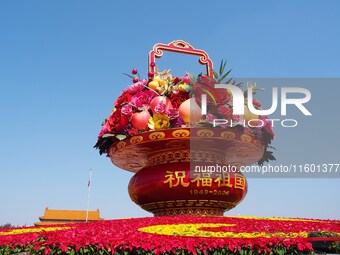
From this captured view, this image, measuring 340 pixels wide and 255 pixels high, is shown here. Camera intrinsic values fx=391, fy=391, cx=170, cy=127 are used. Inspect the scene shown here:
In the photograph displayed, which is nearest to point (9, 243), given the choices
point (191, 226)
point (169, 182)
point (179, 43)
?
point (191, 226)

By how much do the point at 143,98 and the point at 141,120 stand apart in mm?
702

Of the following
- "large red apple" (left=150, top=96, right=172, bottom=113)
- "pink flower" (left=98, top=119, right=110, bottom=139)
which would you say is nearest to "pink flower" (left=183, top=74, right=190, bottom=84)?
"large red apple" (left=150, top=96, right=172, bottom=113)

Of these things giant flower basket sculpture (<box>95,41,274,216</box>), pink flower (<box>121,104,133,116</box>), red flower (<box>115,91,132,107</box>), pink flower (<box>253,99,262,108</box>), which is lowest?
giant flower basket sculpture (<box>95,41,274,216</box>)

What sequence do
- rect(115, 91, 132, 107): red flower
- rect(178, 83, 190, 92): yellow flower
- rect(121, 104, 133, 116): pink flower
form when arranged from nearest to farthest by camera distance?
rect(178, 83, 190, 92): yellow flower, rect(121, 104, 133, 116): pink flower, rect(115, 91, 132, 107): red flower

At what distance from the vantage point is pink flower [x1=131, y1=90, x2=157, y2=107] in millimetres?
8227

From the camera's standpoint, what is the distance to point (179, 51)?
946 centimetres

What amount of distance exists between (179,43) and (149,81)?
1.51 m

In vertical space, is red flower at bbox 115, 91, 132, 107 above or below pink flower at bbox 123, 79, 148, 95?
below

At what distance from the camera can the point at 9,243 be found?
4.96 meters

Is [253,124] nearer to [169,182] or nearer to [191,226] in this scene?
[169,182]

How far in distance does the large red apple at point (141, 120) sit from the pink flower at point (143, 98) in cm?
38

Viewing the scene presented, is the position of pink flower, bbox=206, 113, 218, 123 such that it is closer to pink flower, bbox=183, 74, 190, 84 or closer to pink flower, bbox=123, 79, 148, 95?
pink flower, bbox=183, 74, 190, 84

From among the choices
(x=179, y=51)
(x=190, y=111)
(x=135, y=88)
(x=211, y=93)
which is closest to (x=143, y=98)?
(x=135, y=88)

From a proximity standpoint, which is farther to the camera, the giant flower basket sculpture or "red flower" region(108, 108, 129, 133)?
"red flower" region(108, 108, 129, 133)
